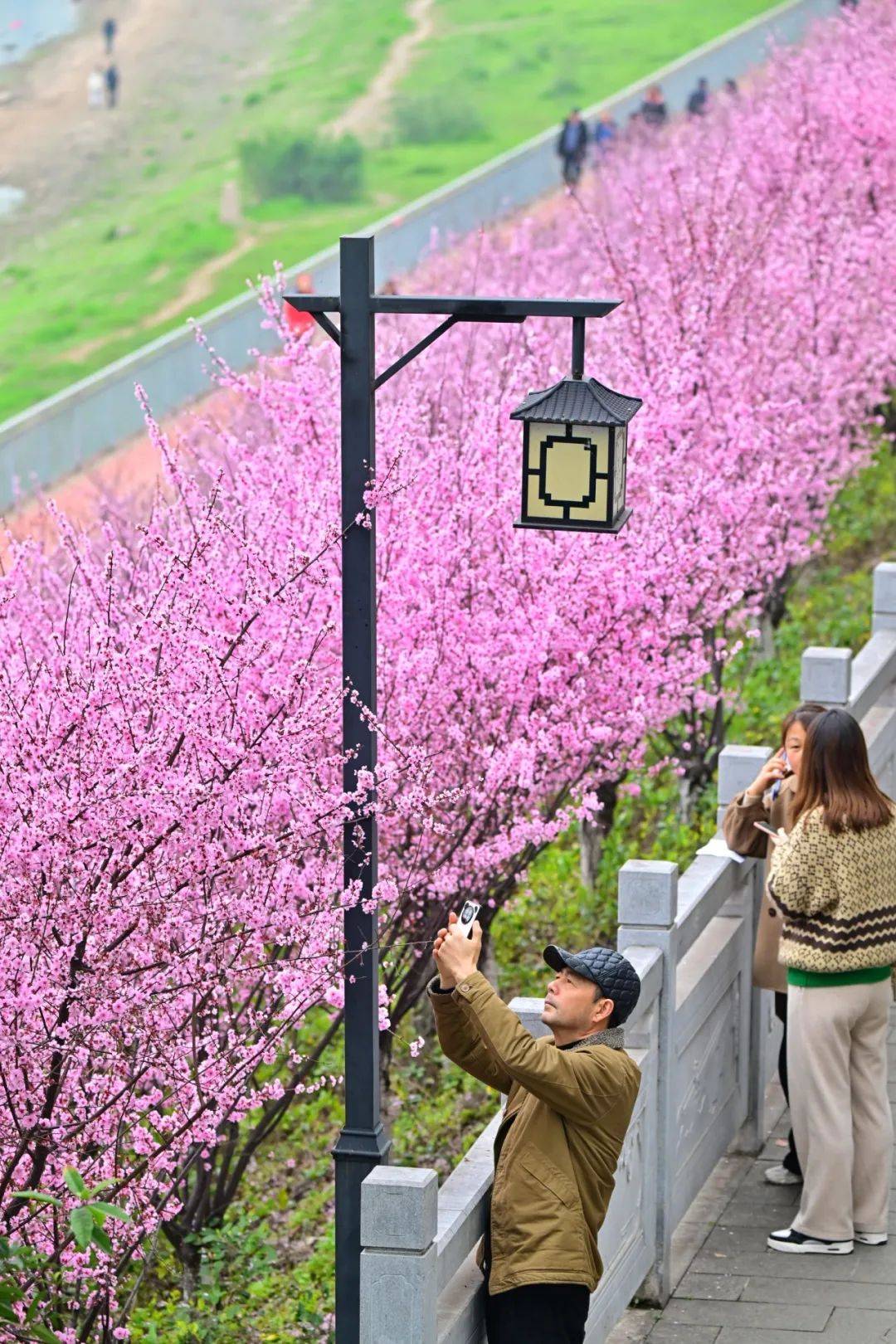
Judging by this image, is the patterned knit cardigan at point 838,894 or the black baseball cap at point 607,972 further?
the patterned knit cardigan at point 838,894

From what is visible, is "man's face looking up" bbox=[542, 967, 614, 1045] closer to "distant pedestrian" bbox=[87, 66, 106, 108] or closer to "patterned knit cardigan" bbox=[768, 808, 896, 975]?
"patterned knit cardigan" bbox=[768, 808, 896, 975]

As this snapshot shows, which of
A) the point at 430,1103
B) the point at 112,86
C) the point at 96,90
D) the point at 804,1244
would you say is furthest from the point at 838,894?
the point at 96,90

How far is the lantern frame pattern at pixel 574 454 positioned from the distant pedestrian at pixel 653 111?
3382 centimetres

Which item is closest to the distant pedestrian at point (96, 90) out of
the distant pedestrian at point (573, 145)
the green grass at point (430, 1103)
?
the distant pedestrian at point (573, 145)

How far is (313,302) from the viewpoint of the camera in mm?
6348

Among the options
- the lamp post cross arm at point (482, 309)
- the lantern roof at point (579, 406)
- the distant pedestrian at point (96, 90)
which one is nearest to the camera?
the lamp post cross arm at point (482, 309)

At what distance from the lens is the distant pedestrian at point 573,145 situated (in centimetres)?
3675

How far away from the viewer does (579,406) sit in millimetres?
6207

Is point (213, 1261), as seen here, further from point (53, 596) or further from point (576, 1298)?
point (53, 596)

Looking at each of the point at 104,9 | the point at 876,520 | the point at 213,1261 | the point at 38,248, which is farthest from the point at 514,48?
the point at 213,1261

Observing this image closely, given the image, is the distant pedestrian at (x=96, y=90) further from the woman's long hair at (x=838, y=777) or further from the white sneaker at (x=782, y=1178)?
the woman's long hair at (x=838, y=777)

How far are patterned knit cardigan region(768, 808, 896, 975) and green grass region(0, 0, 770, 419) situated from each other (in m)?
39.6

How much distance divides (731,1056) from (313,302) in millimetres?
3596

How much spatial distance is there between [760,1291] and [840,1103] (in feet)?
2.35
